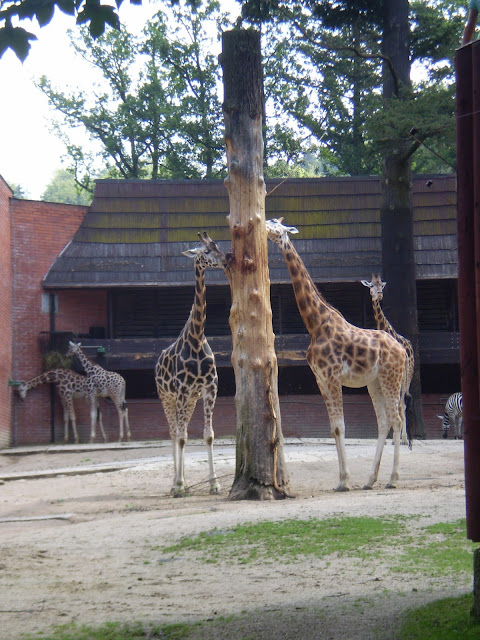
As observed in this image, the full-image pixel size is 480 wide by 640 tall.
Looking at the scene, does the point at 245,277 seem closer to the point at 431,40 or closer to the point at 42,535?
the point at 42,535

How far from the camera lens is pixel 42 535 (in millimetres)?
9594

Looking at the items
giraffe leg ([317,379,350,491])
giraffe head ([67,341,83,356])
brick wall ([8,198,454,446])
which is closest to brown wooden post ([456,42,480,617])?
giraffe leg ([317,379,350,491])

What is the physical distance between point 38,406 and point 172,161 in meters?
15.4

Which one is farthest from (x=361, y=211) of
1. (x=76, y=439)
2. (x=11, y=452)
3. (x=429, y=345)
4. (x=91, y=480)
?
(x=91, y=480)

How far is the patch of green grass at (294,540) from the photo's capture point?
303 inches

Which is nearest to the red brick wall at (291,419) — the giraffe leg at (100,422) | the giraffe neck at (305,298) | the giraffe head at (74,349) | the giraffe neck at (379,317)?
the giraffe leg at (100,422)

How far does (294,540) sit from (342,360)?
4.67 meters

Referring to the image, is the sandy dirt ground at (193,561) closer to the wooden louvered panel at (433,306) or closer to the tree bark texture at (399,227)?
the tree bark texture at (399,227)

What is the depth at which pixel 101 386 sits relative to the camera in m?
25.5

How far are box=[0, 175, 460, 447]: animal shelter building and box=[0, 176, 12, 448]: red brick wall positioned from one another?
83 millimetres

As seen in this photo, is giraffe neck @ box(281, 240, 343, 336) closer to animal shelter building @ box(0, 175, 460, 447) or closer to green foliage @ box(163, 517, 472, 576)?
green foliage @ box(163, 517, 472, 576)

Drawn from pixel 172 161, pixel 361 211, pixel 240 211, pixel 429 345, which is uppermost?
pixel 172 161

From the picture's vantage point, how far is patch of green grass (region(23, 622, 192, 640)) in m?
5.63

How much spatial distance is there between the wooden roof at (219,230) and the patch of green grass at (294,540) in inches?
681
